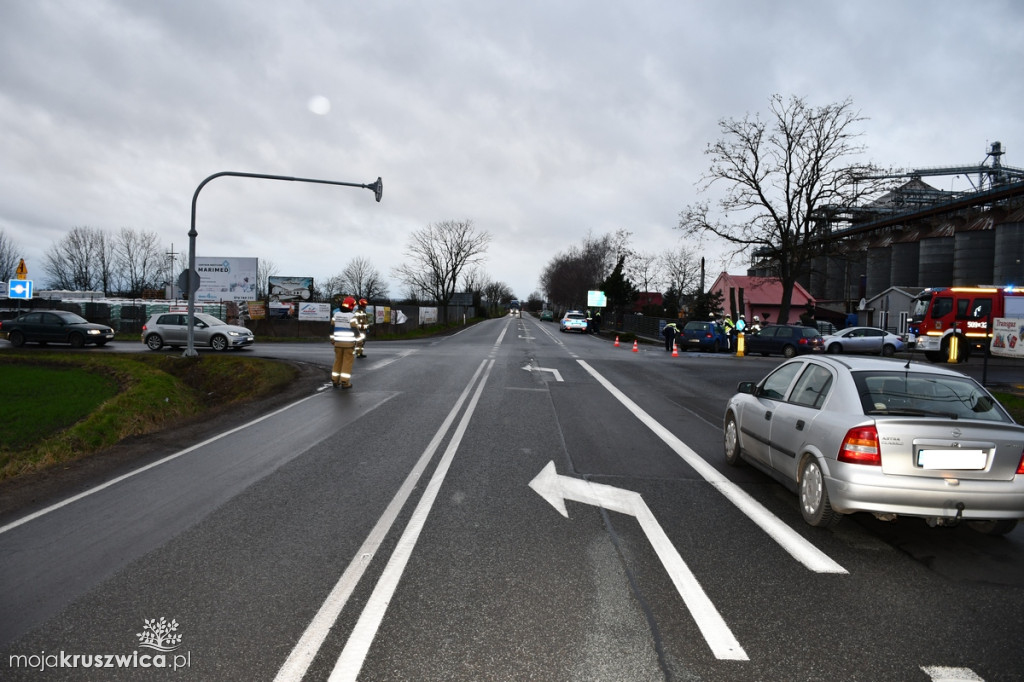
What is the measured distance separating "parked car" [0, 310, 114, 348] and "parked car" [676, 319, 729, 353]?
25.7 metres

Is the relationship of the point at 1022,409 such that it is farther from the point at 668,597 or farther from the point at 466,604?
the point at 466,604

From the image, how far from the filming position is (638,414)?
37.9ft

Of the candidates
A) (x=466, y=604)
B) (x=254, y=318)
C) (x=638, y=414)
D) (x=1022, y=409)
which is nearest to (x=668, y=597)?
(x=466, y=604)

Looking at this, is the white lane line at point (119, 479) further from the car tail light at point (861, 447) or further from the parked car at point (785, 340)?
the parked car at point (785, 340)

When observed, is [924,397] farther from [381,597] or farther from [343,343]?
[343,343]

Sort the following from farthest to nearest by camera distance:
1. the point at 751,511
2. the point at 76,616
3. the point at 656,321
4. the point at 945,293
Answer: the point at 656,321 → the point at 945,293 → the point at 751,511 → the point at 76,616

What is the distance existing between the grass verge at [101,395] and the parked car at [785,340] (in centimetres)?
2137

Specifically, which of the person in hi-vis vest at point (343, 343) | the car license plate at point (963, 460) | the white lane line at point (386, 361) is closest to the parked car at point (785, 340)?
the white lane line at point (386, 361)

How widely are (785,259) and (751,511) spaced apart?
39.9 meters

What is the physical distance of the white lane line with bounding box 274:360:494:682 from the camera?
123 inches

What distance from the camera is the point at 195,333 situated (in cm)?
2573

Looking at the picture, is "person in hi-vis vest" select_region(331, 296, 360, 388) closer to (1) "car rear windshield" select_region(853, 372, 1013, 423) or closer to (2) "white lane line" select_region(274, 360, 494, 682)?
(2) "white lane line" select_region(274, 360, 494, 682)

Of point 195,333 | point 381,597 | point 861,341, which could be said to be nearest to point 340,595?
point 381,597

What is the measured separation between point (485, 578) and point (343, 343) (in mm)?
10763
